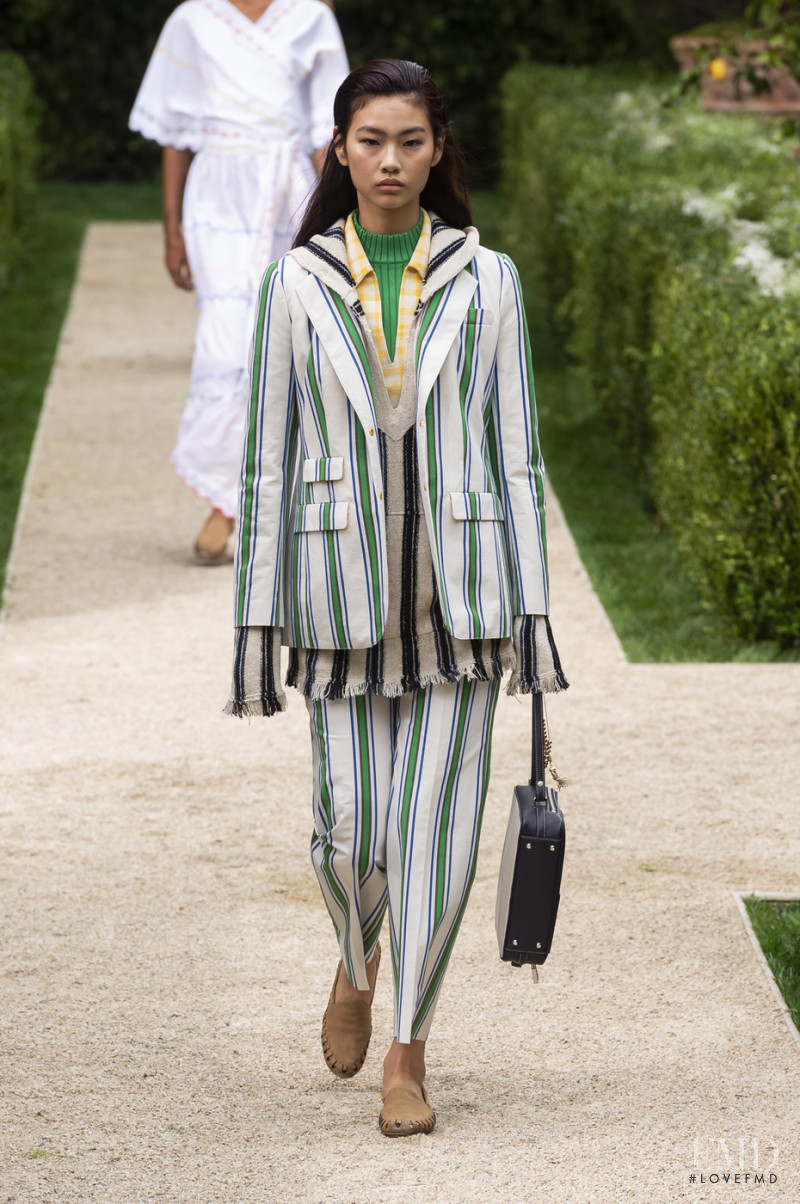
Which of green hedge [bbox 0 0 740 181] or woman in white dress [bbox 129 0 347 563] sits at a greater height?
woman in white dress [bbox 129 0 347 563]

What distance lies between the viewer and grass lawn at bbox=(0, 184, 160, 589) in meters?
9.26

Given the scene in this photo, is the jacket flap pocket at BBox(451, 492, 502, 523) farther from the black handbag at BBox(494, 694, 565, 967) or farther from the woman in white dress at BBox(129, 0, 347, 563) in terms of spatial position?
the woman in white dress at BBox(129, 0, 347, 563)

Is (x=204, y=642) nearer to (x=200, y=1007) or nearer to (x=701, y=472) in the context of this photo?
(x=701, y=472)

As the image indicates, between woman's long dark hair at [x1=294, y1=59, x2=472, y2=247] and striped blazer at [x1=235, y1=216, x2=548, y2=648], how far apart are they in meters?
0.09

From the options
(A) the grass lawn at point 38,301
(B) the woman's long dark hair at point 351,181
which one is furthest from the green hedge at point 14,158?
(B) the woman's long dark hair at point 351,181

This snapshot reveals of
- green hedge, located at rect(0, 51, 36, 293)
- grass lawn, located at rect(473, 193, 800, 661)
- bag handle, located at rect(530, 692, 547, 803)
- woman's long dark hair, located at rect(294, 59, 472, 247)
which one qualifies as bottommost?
green hedge, located at rect(0, 51, 36, 293)

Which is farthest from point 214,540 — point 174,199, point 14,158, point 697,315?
point 14,158

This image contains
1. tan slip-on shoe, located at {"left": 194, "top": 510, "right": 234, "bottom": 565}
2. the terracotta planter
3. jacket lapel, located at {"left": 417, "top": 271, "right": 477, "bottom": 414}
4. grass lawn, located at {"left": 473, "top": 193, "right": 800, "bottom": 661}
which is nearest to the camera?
jacket lapel, located at {"left": 417, "top": 271, "right": 477, "bottom": 414}

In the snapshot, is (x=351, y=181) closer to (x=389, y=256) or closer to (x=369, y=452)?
(x=389, y=256)

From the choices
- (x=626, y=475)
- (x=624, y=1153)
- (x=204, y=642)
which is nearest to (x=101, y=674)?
(x=204, y=642)

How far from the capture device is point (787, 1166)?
295 cm

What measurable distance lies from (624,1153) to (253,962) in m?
1.07

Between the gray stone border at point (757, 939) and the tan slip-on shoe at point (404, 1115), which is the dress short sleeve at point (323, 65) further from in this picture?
the tan slip-on shoe at point (404, 1115)

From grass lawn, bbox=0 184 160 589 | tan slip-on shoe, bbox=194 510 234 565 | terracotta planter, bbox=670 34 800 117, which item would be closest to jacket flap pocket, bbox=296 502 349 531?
tan slip-on shoe, bbox=194 510 234 565
